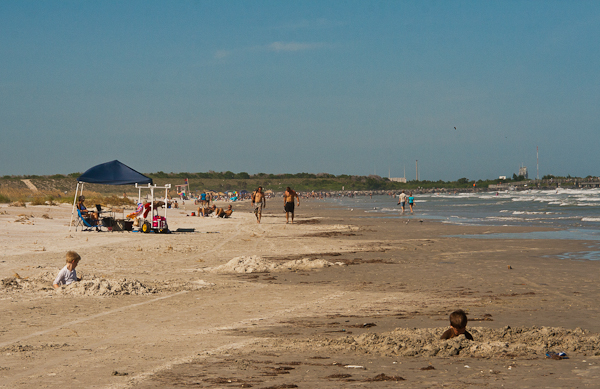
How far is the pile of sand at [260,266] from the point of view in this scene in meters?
12.1

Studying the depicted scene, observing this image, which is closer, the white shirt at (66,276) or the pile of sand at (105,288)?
the pile of sand at (105,288)

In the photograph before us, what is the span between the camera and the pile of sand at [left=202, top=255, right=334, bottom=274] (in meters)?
12.1

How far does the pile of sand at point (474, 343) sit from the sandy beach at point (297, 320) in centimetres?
2

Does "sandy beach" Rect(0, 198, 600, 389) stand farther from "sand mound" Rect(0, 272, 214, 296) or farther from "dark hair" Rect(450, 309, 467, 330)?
"dark hair" Rect(450, 309, 467, 330)

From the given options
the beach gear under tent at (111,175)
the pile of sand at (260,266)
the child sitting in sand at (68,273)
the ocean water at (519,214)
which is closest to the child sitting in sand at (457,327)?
the child sitting in sand at (68,273)

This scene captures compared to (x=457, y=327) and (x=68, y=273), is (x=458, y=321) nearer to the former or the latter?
(x=457, y=327)

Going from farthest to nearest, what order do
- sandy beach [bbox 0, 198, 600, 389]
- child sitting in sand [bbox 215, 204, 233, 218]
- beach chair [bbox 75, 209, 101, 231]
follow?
child sitting in sand [bbox 215, 204, 233, 218] → beach chair [bbox 75, 209, 101, 231] → sandy beach [bbox 0, 198, 600, 389]

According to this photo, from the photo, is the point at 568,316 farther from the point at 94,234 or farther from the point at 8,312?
the point at 94,234

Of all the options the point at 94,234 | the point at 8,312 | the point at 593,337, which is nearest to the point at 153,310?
the point at 8,312

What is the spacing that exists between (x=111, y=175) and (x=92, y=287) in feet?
40.3

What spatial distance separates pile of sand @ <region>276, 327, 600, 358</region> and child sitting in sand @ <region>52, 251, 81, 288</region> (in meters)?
4.59

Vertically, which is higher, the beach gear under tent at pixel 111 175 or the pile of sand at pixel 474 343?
the beach gear under tent at pixel 111 175

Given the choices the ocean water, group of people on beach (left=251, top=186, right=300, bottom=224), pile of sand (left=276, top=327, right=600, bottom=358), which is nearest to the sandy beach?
pile of sand (left=276, top=327, right=600, bottom=358)

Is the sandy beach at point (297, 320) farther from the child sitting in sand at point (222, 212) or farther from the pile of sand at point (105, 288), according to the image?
the child sitting in sand at point (222, 212)
